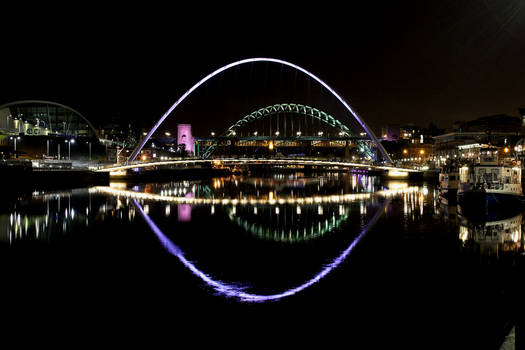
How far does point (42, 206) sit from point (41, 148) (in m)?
37.8

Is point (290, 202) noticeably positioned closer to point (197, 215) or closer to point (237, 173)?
point (197, 215)

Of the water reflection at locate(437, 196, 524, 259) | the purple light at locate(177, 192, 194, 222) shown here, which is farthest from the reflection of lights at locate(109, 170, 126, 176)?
the water reflection at locate(437, 196, 524, 259)

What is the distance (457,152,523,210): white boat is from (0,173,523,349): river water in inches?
137

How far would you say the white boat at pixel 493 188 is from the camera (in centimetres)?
2442

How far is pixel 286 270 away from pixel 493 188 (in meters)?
18.6

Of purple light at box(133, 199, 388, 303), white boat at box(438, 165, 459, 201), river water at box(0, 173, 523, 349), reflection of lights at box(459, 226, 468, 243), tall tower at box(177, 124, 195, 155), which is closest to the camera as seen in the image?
river water at box(0, 173, 523, 349)

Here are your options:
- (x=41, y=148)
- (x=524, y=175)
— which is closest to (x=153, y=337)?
(x=524, y=175)

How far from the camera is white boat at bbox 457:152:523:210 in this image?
80.1ft

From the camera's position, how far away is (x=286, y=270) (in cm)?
1143

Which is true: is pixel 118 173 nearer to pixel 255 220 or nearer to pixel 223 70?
pixel 223 70

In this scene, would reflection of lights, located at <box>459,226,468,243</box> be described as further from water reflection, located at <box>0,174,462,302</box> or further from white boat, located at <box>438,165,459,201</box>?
white boat, located at <box>438,165,459,201</box>

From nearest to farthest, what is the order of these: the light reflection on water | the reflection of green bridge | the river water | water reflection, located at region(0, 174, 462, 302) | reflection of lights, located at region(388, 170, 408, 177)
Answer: the river water, water reflection, located at region(0, 174, 462, 302), the light reflection on water, the reflection of green bridge, reflection of lights, located at region(388, 170, 408, 177)

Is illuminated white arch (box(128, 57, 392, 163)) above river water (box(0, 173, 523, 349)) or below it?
above

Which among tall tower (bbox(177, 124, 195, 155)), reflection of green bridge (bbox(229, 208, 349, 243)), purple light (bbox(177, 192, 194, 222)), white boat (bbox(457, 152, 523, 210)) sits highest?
tall tower (bbox(177, 124, 195, 155))
